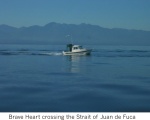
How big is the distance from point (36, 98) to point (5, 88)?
14.9 feet

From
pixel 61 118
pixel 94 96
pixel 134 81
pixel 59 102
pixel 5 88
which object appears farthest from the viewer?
pixel 134 81

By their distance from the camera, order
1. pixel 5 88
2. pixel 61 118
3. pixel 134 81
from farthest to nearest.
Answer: pixel 134 81
pixel 5 88
pixel 61 118

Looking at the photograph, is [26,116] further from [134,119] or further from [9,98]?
[9,98]

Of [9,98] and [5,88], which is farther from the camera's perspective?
[5,88]

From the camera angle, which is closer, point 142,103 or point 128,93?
point 142,103

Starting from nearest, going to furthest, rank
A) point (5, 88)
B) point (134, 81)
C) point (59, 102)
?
point (59, 102) → point (5, 88) → point (134, 81)

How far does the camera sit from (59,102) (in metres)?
16.9

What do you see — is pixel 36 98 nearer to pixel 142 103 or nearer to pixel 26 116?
pixel 142 103

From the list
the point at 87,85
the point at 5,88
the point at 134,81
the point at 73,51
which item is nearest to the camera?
the point at 5,88

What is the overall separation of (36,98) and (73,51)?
4652cm

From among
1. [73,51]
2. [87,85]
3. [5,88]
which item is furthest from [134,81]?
[73,51]

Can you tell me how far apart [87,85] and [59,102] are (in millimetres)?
6767

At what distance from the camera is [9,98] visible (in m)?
17.9

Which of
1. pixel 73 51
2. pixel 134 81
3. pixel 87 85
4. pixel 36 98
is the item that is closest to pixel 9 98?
pixel 36 98
